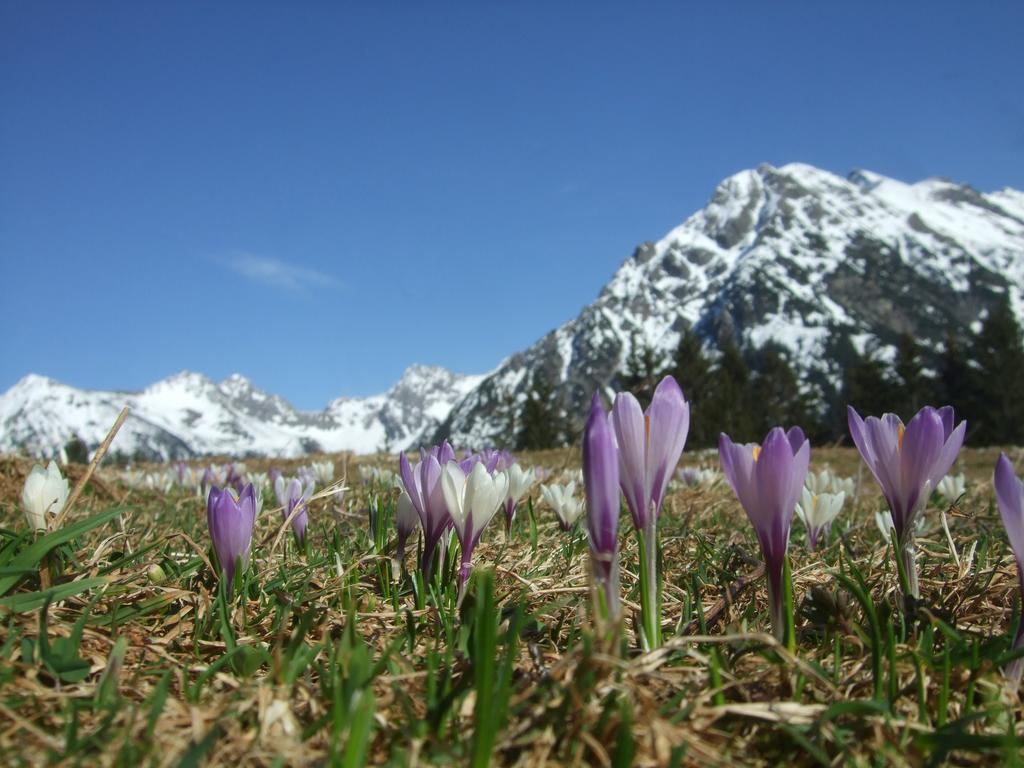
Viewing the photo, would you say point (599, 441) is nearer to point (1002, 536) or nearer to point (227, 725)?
point (227, 725)

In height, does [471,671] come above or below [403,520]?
below

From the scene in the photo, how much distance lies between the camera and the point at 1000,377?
2576 inches

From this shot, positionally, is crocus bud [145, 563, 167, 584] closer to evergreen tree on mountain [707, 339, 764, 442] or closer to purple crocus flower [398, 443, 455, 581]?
purple crocus flower [398, 443, 455, 581]

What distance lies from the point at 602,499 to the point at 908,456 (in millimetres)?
878

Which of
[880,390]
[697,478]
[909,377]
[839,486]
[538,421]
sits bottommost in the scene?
[839,486]

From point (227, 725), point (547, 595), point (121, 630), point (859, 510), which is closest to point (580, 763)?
point (227, 725)

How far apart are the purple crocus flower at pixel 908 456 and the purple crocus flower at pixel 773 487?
317mm

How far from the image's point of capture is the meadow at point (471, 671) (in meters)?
1.12

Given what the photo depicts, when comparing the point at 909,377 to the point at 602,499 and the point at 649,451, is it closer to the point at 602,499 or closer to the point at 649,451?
the point at 649,451

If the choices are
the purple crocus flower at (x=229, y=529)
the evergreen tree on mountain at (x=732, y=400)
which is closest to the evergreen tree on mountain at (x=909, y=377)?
the evergreen tree on mountain at (x=732, y=400)

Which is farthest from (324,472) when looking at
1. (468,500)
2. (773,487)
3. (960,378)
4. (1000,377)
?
(1000,377)

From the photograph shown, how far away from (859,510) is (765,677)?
14.5ft

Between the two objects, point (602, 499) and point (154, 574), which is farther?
point (154, 574)

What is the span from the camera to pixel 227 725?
120 centimetres
